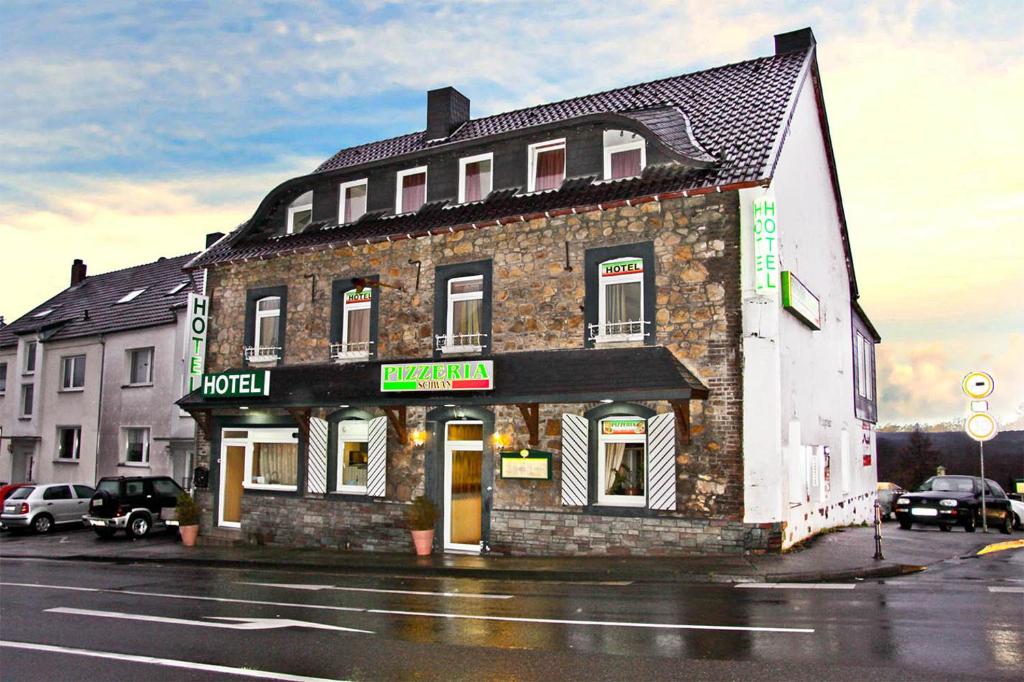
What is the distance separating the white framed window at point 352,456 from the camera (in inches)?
760

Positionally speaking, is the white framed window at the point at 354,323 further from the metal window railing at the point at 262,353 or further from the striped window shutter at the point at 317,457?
the metal window railing at the point at 262,353

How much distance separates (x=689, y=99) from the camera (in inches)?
753

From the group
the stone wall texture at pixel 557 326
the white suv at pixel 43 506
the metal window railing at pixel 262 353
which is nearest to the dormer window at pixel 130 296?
the white suv at pixel 43 506

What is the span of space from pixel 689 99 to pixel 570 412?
26.1 ft

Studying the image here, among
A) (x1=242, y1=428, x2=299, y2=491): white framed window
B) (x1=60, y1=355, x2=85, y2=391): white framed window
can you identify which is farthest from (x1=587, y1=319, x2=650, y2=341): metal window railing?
(x1=60, y1=355, x2=85, y2=391): white framed window

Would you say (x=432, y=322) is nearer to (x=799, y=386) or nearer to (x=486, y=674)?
(x=799, y=386)

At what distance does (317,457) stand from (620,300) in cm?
830

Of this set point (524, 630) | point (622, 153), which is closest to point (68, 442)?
point (622, 153)

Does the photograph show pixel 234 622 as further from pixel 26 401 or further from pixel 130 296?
pixel 26 401

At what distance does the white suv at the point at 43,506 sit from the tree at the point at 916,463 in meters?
78.7

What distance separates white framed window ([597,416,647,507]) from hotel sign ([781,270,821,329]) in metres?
3.57

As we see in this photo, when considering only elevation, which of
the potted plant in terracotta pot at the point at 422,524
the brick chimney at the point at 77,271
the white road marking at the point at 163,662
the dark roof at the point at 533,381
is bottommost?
the white road marking at the point at 163,662

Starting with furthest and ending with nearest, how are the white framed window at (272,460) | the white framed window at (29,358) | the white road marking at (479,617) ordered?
the white framed window at (29,358), the white framed window at (272,460), the white road marking at (479,617)

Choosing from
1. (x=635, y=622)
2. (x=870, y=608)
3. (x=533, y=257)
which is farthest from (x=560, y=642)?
(x=533, y=257)
